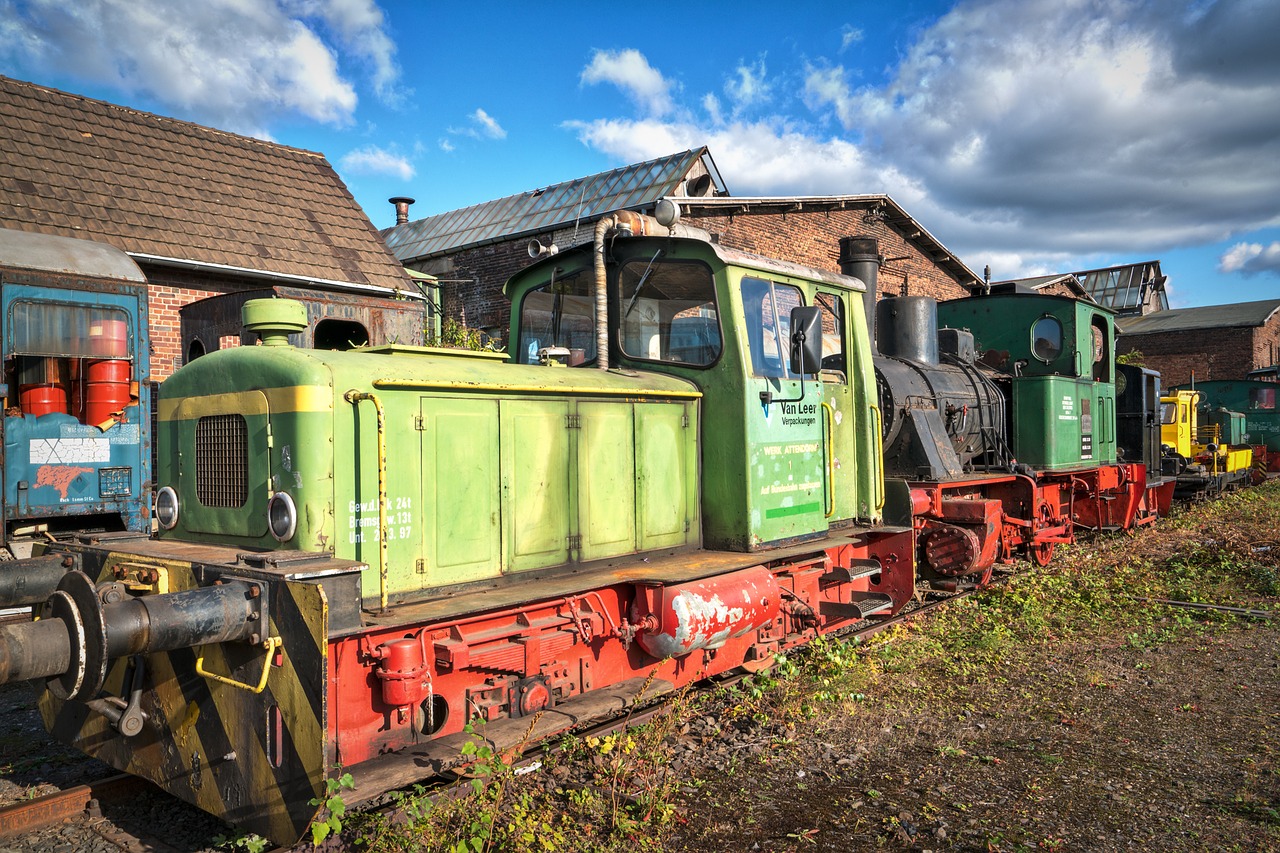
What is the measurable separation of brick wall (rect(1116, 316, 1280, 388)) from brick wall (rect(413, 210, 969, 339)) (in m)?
20.9

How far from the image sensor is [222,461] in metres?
4.32

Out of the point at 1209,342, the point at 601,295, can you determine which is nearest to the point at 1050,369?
the point at 601,295

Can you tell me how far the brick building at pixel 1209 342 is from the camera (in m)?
36.4

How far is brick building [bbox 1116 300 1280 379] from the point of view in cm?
3644

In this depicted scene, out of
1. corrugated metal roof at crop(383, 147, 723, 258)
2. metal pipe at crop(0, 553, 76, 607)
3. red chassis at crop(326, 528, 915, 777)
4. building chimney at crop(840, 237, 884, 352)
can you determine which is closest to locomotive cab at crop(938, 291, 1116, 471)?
building chimney at crop(840, 237, 884, 352)

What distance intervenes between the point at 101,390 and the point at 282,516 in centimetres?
697

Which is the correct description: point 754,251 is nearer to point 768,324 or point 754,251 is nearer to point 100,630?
point 768,324

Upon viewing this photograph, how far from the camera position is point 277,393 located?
396 centimetres

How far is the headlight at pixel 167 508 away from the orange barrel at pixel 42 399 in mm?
5665

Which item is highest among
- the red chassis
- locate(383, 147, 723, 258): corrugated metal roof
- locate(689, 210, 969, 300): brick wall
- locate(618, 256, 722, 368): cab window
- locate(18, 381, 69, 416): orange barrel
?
locate(383, 147, 723, 258): corrugated metal roof

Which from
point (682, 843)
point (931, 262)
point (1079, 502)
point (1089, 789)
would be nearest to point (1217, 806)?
point (1089, 789)

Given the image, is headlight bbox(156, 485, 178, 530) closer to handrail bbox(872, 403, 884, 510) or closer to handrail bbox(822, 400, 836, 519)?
handrail bbox(822, 400, 836, 519)

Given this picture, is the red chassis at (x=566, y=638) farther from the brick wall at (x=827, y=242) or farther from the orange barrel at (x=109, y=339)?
the brick wall at (x=827, y=242)

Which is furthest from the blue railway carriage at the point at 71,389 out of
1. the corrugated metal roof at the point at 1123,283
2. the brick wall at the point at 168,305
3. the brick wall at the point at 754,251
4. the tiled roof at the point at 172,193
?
the corrugated metal roof at the point at 1123,283
